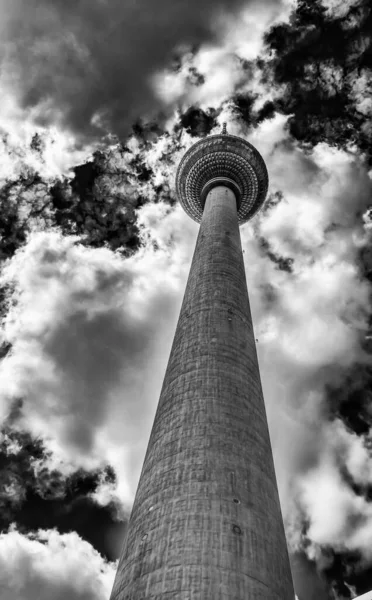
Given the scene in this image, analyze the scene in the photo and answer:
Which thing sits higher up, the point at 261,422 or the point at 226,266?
the point at 226,266

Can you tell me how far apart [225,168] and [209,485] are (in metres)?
33.8

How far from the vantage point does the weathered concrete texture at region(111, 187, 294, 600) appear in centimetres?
1503

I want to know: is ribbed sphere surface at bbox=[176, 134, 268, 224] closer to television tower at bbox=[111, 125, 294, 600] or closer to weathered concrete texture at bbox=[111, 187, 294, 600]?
television tower at bbox=[111, 125, 294, 600]

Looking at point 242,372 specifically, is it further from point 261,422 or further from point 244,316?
point 244,316

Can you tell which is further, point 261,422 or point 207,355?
point 207,355

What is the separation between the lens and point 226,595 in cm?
1423

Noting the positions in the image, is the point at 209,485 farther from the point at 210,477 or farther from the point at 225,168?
the point at 225,168

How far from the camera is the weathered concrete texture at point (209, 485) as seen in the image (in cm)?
1503

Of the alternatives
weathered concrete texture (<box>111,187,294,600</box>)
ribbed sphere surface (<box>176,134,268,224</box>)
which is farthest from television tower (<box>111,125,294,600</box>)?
ribbed sphere surface (<box>176,134,268,224</box>)

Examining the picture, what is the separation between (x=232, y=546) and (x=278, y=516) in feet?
12.4

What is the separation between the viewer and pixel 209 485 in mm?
17656

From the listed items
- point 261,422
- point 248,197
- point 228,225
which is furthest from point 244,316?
point 248,197

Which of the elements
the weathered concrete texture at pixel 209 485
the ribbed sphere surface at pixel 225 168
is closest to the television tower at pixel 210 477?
the weathered concrete texture at pixel 209 485

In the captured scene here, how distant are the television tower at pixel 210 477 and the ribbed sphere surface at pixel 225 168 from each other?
17060mm
